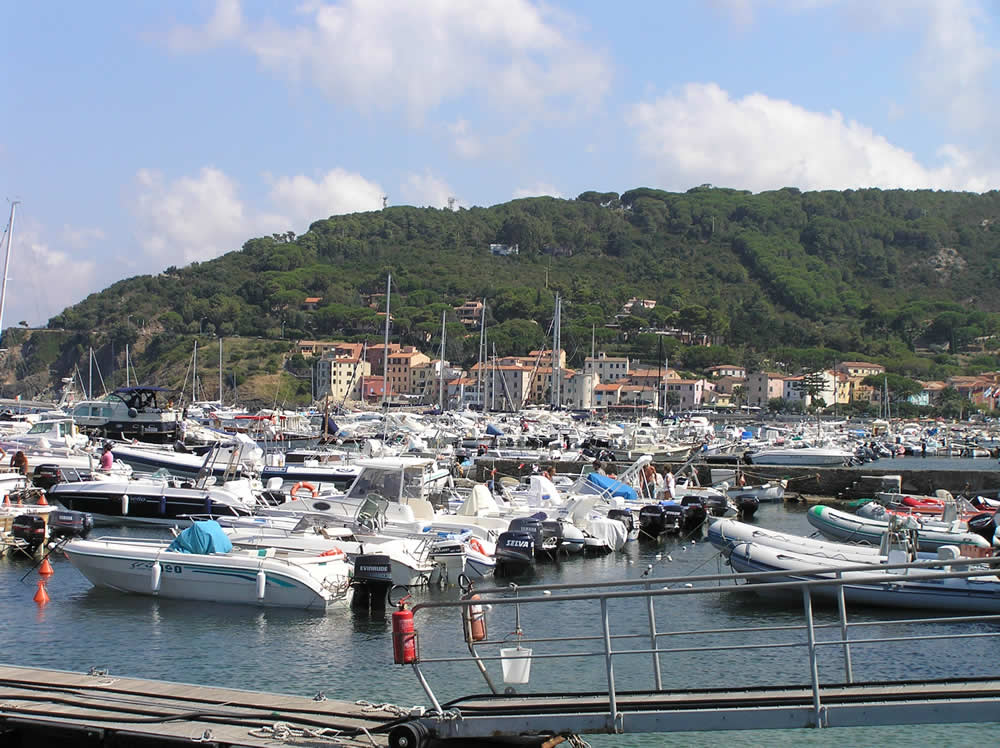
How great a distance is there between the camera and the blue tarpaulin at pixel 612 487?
34.3 metres

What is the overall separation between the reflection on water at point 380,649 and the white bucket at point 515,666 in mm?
2672

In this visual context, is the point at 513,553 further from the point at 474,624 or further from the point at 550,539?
the point at 474,624

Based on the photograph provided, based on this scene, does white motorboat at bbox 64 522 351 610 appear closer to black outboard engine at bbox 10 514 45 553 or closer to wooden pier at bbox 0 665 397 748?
black outboard engine at bbox 10 514 45 553

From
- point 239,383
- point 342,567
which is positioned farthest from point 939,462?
point 239,383

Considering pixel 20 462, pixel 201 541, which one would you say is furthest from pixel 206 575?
pixel 20 462

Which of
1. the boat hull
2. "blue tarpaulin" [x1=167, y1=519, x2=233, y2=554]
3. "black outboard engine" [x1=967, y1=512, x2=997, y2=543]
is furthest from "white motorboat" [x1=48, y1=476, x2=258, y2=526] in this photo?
"black outboard engine" [x1=967, y1=512, x2=997, y2=543]

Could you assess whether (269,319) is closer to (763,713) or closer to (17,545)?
(17,545)

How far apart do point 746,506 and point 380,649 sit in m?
22.4

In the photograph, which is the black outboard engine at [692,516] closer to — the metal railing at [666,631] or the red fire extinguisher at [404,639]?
the metal railing at [666,631]

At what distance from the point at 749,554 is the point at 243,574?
1049 cm

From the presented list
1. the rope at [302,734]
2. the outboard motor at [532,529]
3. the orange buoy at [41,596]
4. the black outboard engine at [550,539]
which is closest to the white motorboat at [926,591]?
the outboard motor at [532,529]

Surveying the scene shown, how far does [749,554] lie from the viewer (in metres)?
21.9

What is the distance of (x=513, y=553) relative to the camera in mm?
24000

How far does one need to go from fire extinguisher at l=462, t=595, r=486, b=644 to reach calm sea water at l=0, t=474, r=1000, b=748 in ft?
10.4
